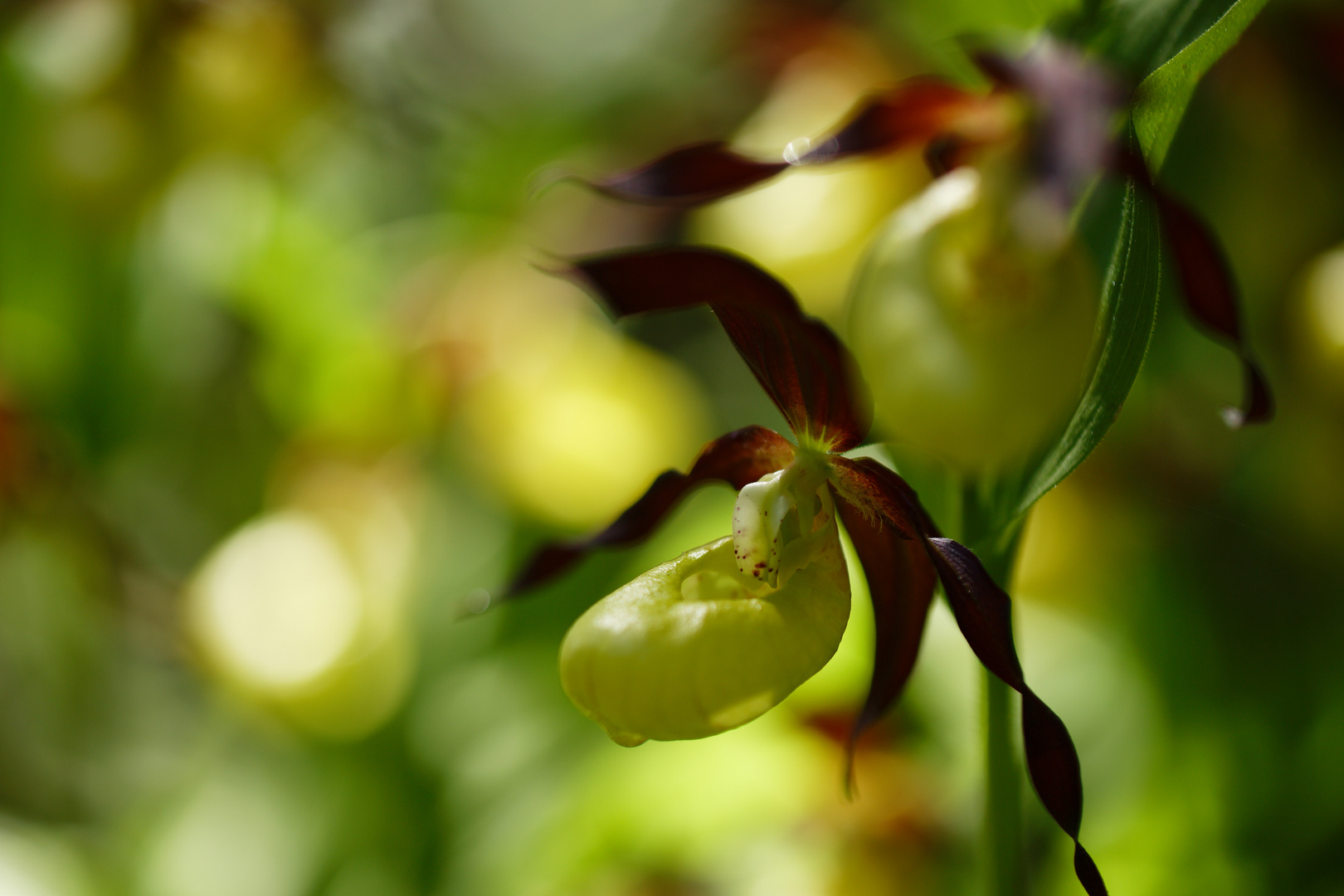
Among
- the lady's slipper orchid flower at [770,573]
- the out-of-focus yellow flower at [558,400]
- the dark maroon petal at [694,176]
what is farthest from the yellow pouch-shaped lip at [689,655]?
the out-of-focus yellow flower at [558,400]

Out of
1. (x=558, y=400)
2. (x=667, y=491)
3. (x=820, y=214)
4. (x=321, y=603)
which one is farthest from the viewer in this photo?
(x=558, y=400)

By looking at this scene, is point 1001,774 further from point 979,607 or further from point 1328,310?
point 1328,310

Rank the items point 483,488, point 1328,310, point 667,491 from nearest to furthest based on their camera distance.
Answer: point 667,491 → point 1328,310 → point 483,488

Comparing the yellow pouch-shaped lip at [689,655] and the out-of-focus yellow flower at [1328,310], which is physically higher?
the yellow pouch-shaped lip at [689,655]

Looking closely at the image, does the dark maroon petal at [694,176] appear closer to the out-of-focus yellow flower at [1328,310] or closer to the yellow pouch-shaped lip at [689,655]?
the yellow pouch-shaped lip at [689,655]

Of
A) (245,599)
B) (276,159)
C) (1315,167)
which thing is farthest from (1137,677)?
(276,159)

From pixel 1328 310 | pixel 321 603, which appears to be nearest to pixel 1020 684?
pixel 1328 310

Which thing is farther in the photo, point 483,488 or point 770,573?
point 483,488
